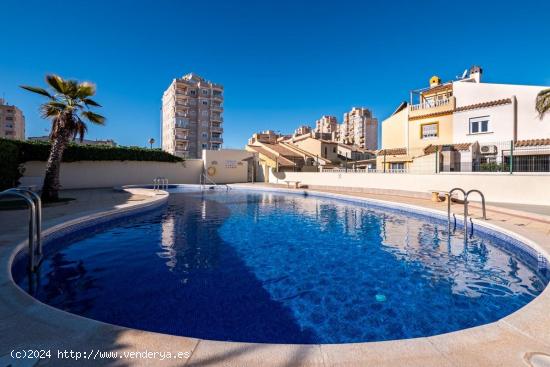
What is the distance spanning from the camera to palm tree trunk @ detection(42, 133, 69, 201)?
44.4ft

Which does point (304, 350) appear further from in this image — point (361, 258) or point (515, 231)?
point (515, 231)

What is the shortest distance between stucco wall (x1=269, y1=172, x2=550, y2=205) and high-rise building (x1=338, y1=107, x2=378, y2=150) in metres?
93.0

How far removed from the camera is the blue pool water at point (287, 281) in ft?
14.2

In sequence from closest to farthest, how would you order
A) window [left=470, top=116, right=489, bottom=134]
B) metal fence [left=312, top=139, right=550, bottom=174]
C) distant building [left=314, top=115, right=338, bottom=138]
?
metal fence [left=312, top=139, right=550, bottom=174] → window [left=470, top=116, right=489, bottom=134] → distant building [left=314, top=115, right=338, bottom=138]

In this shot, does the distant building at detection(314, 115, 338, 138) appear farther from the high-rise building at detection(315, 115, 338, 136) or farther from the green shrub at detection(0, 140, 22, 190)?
the green shrub at detection(0, 140, 22, 190)

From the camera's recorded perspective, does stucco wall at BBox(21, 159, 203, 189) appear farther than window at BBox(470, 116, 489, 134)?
No

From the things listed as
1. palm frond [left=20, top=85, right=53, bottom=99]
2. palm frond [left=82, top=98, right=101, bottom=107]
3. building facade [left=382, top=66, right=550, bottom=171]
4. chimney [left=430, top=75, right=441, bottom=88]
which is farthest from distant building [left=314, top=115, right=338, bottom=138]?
palm frond [left=20, top=85, right=53, bottom=99]

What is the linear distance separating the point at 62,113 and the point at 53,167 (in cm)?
268

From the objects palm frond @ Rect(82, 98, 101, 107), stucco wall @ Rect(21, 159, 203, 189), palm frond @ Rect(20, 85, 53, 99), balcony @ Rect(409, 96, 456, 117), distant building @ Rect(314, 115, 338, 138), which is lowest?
stucco wall @ Rect(21, 159, 203, 189)

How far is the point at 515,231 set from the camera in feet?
26.3

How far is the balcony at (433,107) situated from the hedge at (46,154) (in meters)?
25.4

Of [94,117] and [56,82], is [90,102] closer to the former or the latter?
[94,117]

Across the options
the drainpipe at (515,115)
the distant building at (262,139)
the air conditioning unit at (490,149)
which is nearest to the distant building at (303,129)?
the distant building at (262,139)

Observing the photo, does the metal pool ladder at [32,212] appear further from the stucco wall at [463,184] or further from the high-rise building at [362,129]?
the high-rise building at [362,129]
